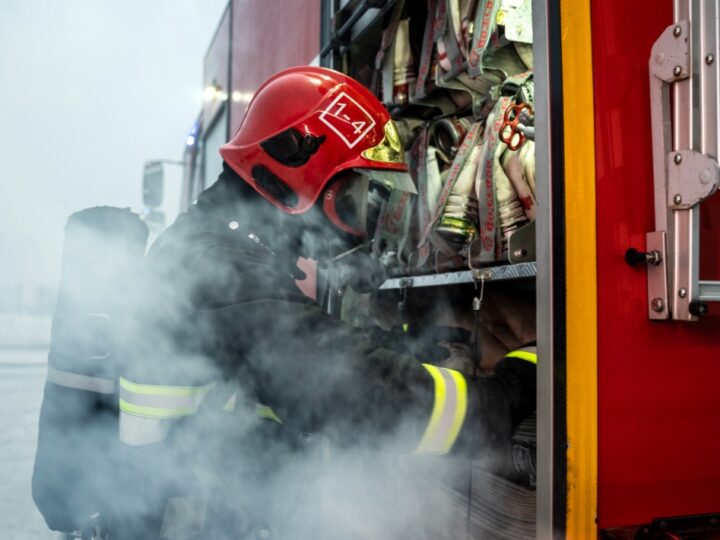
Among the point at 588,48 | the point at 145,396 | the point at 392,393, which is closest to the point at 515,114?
the point at 588,48

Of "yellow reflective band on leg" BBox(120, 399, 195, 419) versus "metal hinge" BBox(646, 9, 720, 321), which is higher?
"metal hinge" BBox(646, 9, 720, 321)

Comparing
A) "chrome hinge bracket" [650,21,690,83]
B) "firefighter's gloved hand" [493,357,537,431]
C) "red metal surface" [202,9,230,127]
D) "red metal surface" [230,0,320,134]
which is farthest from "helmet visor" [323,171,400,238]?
"red metal surface" [202,9,230,127]

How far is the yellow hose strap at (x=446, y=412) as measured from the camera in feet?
4.07

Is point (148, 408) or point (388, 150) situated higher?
point (388, 150)

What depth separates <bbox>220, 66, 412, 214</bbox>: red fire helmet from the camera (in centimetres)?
166

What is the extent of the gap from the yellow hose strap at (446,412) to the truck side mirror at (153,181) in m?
1.05

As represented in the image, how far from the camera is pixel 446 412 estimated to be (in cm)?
124

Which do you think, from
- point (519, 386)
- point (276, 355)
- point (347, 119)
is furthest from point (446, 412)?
point (347, 119)

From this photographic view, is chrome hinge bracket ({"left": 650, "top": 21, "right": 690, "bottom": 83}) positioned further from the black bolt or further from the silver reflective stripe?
the silver reflective stripe

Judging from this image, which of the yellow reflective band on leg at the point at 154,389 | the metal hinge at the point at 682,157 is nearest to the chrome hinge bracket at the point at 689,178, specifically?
the metal hinge at the point at 682,157

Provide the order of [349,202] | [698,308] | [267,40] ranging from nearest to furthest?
[698,308], [349,202], [267,40]

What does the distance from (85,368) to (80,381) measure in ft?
0.12

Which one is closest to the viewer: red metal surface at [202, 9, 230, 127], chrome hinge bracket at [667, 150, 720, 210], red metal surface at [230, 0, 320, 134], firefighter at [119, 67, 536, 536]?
chrome hinge bracket at [667, 150, 720, 210]

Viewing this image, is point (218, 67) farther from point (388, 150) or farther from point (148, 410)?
point (148, 410)
